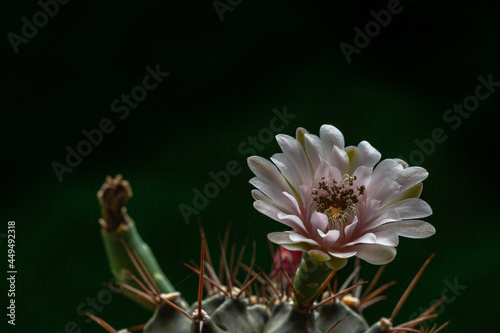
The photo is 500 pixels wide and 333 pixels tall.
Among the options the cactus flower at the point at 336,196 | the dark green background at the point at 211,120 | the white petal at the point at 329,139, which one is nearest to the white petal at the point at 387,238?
the cactus flower at the point at 336,196

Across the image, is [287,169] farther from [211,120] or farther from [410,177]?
[211,120]

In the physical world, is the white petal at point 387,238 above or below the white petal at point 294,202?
below

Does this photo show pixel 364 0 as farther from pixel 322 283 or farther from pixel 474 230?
pixel 322 283

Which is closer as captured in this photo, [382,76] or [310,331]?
[310,331]

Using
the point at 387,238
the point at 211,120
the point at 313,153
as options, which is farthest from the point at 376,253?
the point at 211,120

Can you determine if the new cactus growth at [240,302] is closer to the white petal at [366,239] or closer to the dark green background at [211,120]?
the white petal at [366,239]

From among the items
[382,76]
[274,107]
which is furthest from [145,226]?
[382,76]

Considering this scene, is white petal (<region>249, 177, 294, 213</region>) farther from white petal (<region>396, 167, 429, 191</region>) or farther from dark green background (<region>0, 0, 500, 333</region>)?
dark green background (<region>0, 0, 500, 333</region>)
